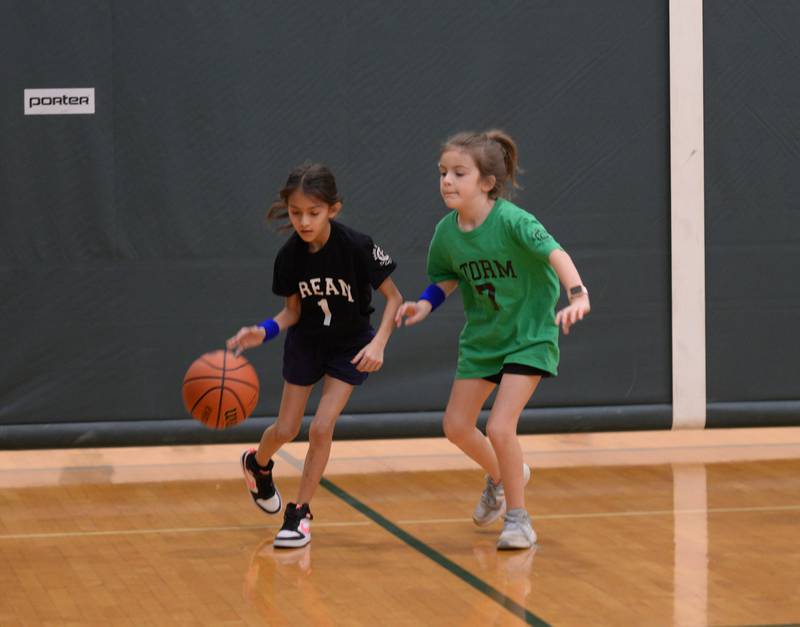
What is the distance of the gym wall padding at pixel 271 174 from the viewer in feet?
21.5

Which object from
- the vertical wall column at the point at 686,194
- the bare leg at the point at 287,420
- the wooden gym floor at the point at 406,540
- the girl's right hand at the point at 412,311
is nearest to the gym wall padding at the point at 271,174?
the vertical wall column at the point at 686,194

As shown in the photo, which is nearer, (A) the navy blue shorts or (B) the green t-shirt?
(B) the green t-shirt

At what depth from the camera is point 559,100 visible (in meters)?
6.92

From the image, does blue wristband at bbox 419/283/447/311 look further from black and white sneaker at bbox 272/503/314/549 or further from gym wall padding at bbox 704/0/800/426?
gym wall padding at bbox 704/0/800/426

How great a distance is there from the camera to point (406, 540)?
4941 millimetres

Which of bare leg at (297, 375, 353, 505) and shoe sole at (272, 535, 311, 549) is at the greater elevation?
bare leg at (297, 375, 353, 505)

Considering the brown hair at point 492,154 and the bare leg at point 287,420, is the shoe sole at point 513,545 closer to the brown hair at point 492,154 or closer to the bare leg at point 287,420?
the bare leg at point 287,420

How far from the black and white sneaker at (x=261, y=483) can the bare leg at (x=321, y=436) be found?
0.25 metres

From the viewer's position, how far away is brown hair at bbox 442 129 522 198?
16.1 ft

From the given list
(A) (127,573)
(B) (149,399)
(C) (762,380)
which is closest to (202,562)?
(A) (127,573)

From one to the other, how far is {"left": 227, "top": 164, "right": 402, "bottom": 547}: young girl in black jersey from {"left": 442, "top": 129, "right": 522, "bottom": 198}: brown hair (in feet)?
1.47

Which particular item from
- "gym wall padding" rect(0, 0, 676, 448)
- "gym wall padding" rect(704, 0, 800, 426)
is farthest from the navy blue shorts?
"gym wall padding" rect(704, 0, 800, 426)

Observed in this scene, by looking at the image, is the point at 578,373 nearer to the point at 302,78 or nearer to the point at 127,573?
the point at 302,78

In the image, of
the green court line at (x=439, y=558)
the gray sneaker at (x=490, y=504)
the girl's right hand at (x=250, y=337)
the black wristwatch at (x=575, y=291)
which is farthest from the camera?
the gray sneaker at (x=490, y=504)
